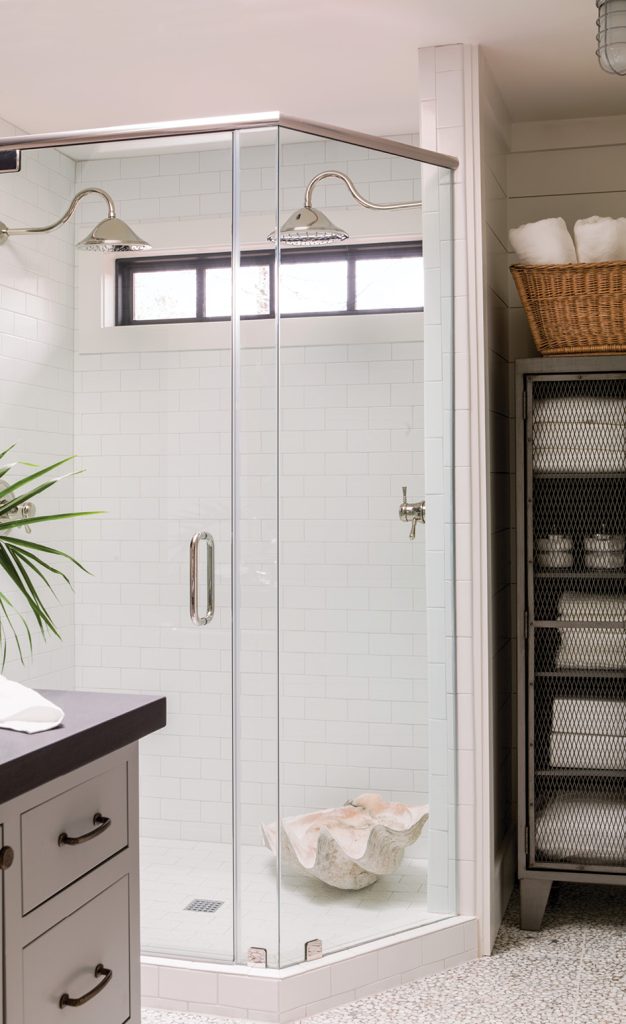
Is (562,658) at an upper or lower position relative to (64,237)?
lower

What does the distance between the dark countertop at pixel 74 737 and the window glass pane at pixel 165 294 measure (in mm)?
1163

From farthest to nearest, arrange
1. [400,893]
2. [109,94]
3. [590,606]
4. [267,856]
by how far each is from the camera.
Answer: [109,94]
[590,606]
[400,893]
[267,856]

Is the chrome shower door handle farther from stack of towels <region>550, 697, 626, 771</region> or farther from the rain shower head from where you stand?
stack of towels <region>550, 697, 626, 771</region>

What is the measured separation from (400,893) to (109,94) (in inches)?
104

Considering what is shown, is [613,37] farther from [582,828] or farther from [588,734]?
[582,828]

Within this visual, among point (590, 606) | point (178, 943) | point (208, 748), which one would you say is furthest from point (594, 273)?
point (178, 943)

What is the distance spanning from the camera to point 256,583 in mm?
2607

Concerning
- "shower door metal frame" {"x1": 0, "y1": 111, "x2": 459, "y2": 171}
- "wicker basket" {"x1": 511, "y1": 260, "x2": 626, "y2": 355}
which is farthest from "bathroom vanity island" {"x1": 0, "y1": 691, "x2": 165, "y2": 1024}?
"wicker basket" {"x1": 511, "y1": 260, "x2": 626, "y2": 355}

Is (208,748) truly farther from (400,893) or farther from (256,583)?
(400,893)

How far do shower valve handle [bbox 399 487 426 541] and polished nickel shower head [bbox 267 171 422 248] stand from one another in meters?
0.71

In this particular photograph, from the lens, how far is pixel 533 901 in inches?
122

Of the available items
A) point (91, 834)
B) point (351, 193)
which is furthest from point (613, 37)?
point (91, 834)

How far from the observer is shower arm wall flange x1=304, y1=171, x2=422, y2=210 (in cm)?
261

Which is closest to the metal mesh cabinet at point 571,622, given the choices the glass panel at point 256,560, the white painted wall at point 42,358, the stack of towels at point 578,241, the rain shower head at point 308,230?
the stack of towels at point 578,241
